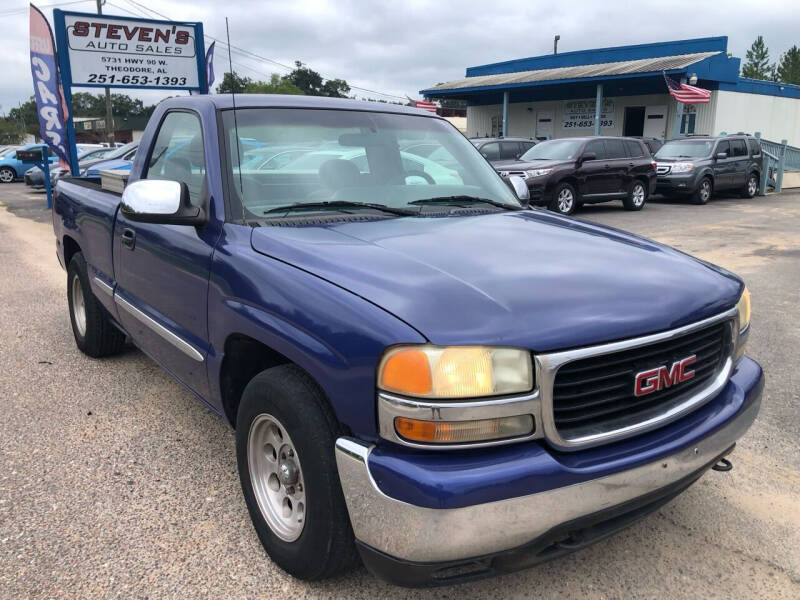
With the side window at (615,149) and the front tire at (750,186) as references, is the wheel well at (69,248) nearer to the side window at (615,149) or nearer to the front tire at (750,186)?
the side window at (615,149)

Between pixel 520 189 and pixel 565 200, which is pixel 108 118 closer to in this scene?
pixel 565 200

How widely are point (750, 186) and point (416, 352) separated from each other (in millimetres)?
19848

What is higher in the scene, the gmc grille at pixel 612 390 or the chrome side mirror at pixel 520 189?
the chrome side mirror at pixel 520 189

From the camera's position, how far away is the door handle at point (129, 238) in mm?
3469

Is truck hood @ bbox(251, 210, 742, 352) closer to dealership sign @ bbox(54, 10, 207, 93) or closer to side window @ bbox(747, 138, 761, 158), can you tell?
dealership sign @ bbox(54, 10, 207, 93)

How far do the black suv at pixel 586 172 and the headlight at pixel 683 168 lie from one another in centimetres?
156

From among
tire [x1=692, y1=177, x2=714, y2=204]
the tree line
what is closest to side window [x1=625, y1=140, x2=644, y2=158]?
tire [x1=692, y1=177, x2=714, y2=204]

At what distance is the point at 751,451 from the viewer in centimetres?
346

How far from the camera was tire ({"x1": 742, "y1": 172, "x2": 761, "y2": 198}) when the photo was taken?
60.6ft

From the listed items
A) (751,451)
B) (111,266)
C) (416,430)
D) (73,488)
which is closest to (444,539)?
(416,430)

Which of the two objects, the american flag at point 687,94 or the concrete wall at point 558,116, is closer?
the american flag at point 687,94

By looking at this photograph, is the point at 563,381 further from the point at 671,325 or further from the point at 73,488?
the point at 73,488

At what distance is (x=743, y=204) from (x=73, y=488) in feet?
58.6

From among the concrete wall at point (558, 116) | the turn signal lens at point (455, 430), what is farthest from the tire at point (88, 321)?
Result: the concrete wall at point (558, 116)
